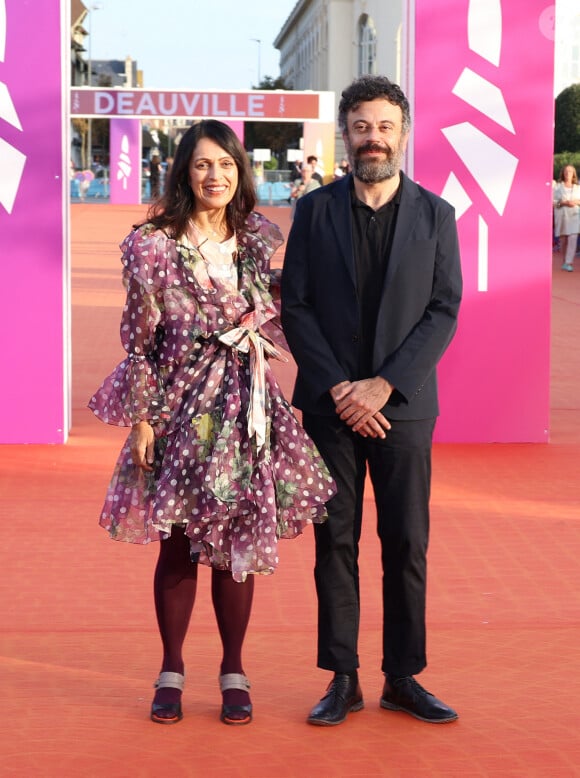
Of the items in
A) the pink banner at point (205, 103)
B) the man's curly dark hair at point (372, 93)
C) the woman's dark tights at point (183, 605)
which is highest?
the pink banner at point (205, 103)

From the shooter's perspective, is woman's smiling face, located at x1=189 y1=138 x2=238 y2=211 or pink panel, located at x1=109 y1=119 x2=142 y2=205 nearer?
woman's smiling face, located at x1=189 y1=138 x2=238 y2=211

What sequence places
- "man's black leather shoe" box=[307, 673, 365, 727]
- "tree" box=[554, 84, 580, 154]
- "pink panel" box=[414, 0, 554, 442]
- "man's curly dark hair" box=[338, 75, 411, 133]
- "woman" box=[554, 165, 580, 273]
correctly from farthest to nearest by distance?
"tree" box=[554, 84, 580, 154] < "woman" box=[554, 165, 580, 273] < "pink panel" box=[414, 0, 554, 442] < "man's black leather shoe" box=[307, 673, 365, 727] < "man's curly dark hair" box=[338, 75, 411, 133]

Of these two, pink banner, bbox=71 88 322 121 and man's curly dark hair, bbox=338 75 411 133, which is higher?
pink banner, bbox=71 88 322 121

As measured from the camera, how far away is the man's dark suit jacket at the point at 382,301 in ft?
13.7

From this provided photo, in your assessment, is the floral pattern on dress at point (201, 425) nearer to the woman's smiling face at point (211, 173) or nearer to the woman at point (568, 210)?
the woman's smiling face at point (211, 173)

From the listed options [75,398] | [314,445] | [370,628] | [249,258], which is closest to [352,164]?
[249,258]

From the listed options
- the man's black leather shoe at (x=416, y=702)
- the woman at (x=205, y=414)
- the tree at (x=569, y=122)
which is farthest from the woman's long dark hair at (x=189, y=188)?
the tree at (x=569, y=122)

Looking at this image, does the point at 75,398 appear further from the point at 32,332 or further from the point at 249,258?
the point at 249,258

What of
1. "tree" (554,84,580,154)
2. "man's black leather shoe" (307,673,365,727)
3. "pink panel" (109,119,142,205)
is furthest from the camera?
"pink panel" (109,119,142,205)

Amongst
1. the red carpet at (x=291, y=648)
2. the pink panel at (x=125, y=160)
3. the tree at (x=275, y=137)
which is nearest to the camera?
the red carpet at (x=291, y=648)

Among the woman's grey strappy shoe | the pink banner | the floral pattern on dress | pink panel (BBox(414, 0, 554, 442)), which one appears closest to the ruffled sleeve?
the floral pattern on dress

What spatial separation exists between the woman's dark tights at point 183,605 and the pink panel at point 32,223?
4.61 meters

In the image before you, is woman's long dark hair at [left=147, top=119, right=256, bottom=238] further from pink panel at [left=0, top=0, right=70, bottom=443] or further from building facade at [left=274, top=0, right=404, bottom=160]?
building facade at [left=274, top=0, right=404, bottom=160]

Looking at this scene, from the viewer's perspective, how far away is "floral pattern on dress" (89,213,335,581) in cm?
412
